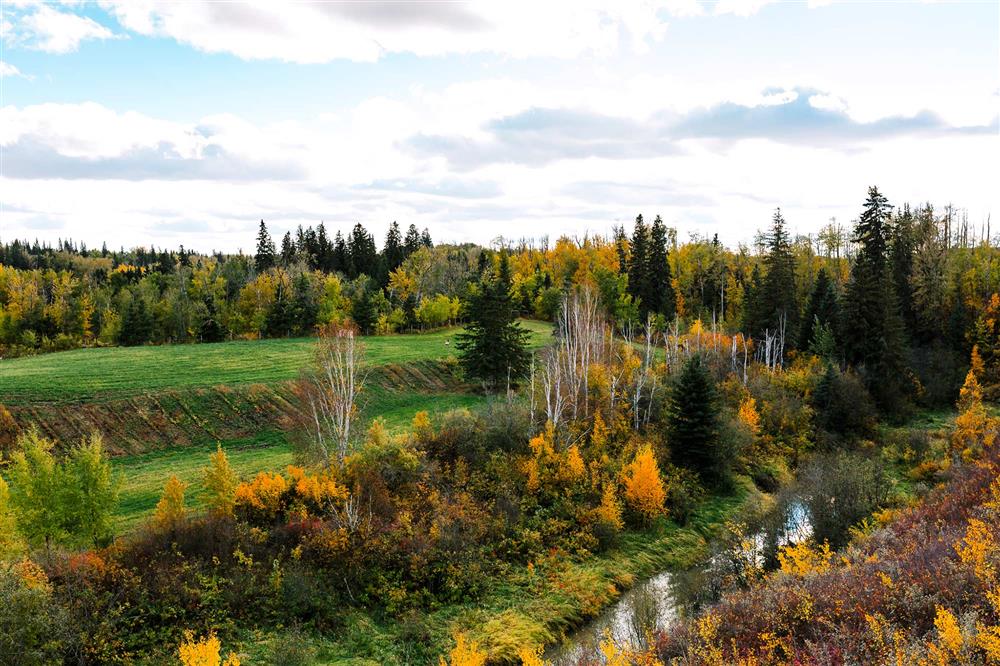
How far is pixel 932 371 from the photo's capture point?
54219mm

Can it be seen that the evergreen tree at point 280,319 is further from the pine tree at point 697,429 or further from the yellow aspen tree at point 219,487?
the pine tree at point 697,429

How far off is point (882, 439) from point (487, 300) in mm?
31286

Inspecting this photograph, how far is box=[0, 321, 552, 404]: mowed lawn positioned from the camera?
4100 centimetres

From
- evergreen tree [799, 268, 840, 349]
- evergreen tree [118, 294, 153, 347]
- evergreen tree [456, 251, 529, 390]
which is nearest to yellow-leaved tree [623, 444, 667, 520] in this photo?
evergreen tree [456, 251, 529, 390]

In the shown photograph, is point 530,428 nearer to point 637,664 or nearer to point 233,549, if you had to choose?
point 233,549

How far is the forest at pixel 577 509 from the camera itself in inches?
674

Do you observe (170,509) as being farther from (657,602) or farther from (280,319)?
(280,319)

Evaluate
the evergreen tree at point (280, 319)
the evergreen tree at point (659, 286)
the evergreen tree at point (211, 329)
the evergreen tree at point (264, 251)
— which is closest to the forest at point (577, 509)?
the evergreen tree at point (659, 286)

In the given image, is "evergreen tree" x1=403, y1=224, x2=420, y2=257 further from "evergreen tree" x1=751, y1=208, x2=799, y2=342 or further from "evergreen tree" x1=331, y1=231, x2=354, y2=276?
"evergreen tree" x1=751, y1=208, x2=799, y2=342

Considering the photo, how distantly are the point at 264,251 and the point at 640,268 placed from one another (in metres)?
61.0

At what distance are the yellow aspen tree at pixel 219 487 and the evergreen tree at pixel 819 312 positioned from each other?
5194cm

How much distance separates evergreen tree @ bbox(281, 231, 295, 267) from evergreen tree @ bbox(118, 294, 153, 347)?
32725 mm

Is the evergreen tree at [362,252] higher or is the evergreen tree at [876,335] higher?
the evergreen tree at [362,252]

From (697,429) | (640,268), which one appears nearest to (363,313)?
(640,268)
